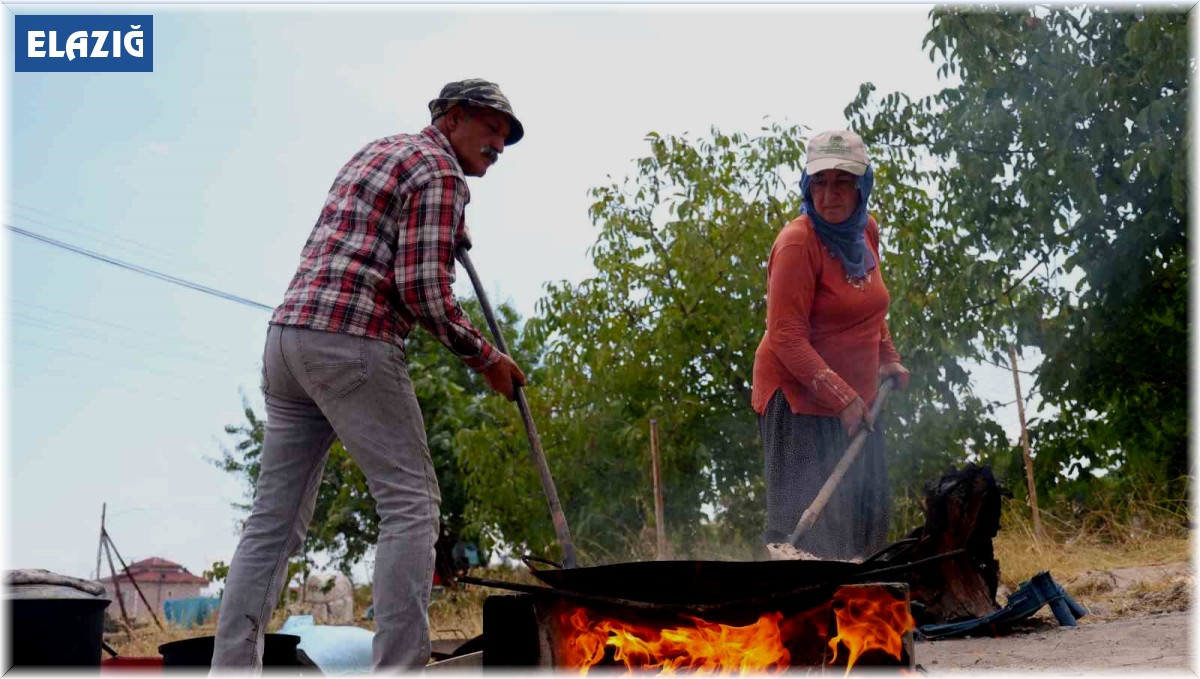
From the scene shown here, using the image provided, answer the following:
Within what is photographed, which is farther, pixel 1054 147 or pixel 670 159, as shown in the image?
pixel 670 159

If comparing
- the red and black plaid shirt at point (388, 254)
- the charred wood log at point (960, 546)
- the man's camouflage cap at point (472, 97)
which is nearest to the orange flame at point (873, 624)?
the red and black plaid shirt at point (388, 254)

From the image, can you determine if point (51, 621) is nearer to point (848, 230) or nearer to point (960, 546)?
point (848, 230)

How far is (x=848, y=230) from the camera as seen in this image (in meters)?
3.90

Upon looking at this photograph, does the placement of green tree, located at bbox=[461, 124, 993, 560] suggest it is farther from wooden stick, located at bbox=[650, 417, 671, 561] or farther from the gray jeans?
the gray jeans

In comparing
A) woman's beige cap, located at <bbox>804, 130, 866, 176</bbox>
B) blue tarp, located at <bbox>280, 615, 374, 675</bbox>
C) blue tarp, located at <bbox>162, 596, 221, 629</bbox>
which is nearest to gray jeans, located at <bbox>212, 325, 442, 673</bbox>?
blue tarp, located at <bbox>280, 615, 374, 675</bbox>

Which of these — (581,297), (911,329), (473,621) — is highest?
(581,297)

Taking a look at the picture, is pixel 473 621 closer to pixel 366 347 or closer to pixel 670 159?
pixel 670 159

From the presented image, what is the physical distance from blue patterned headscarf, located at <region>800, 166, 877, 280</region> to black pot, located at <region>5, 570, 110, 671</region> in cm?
269

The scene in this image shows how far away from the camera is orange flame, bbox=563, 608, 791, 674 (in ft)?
7.98

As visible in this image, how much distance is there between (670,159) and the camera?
7359 mm

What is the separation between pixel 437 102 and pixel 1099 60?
394 centimetres

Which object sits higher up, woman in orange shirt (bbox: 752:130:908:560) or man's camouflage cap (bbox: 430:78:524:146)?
man's camouflage cap (bbox: 430:78:524:146)

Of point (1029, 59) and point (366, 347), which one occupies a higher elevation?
point (1029, 59)

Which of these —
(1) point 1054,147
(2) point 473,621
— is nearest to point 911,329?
(1) point 1054,147
